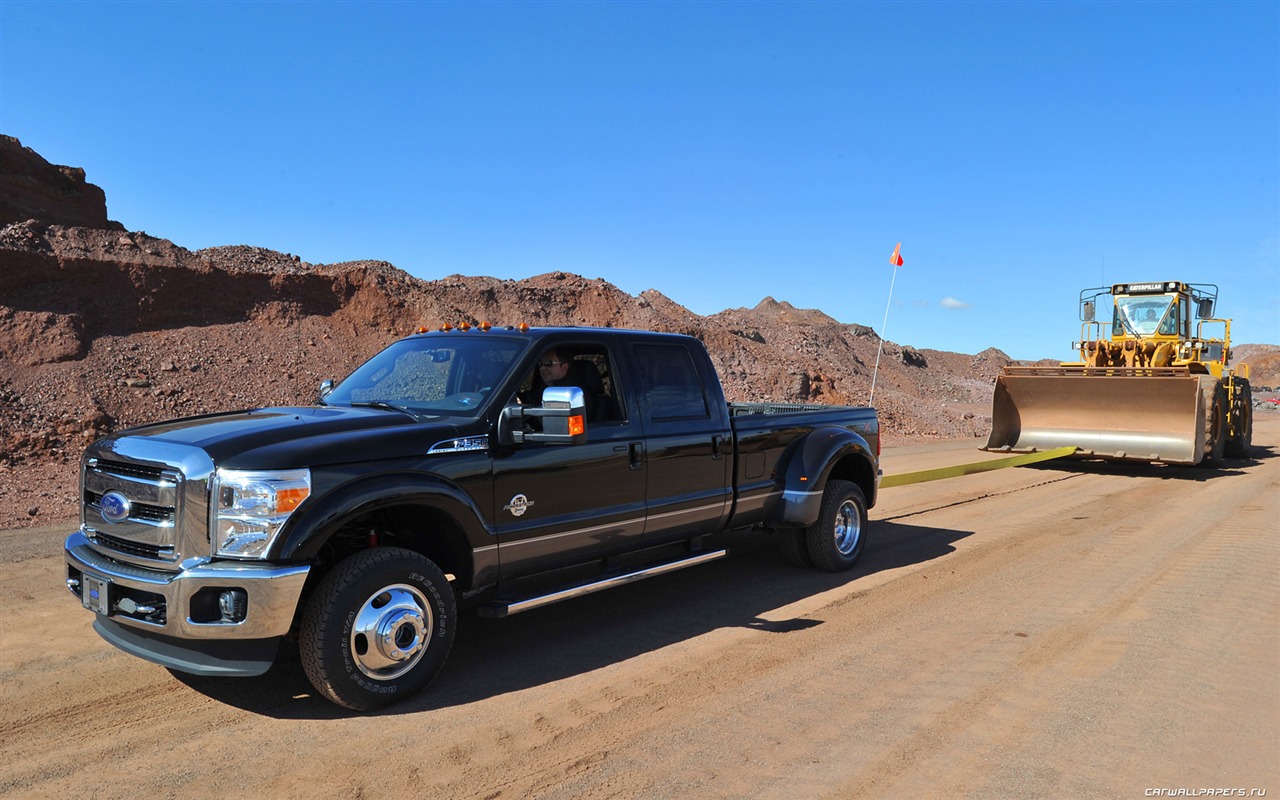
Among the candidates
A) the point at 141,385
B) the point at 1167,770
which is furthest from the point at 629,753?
the point at 141,385

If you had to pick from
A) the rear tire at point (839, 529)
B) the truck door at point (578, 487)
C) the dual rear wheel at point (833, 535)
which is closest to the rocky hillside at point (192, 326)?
the truck door at point (578, 487)

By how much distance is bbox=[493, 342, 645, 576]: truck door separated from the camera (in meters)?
4.86

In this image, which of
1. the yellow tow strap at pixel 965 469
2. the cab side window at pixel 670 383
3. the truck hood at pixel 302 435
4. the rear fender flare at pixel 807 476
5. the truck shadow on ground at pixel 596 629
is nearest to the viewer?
the truck hood at pixel 302 435

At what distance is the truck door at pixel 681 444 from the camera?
5.71 meters

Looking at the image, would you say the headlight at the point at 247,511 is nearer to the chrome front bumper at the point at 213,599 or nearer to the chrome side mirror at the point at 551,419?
the chrome front bumper at the point at 213,599

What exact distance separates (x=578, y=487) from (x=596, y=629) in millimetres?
1114

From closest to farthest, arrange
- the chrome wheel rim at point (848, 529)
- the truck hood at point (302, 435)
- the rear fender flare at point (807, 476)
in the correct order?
the truck hood at point (302, 435), the rear fender flare at point (807, 476), the chrome wheel rim at point (848, 529)

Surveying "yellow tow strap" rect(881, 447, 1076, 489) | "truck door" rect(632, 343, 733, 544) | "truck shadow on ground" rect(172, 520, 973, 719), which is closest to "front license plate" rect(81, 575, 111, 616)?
"truck shadow on ground" rect(172, 520, 973, 719)

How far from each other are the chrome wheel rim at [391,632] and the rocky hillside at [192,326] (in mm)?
7391

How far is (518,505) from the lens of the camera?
4863mm

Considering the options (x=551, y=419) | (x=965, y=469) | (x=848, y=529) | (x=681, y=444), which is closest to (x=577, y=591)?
(x=551, y=419)

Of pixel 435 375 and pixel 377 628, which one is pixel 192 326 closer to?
pixel 435 375

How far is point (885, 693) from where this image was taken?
4.60 m

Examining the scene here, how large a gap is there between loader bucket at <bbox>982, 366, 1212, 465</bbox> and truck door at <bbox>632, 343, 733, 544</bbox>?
10.8 meters
